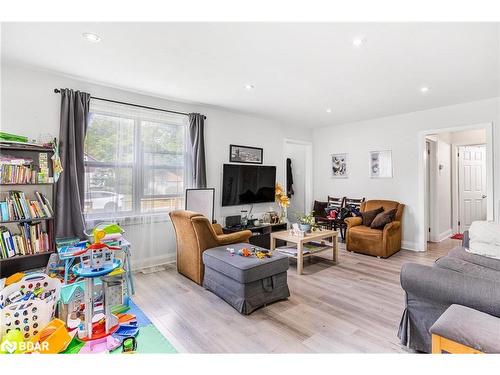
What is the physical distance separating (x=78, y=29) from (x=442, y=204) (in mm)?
6606

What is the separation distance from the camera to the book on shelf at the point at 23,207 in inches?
98.7

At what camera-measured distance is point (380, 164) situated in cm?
515

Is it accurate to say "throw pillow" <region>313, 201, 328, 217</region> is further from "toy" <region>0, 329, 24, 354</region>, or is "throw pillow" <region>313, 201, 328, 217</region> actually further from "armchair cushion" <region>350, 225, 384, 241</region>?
"toy" <region>0, 329, 24, 354</region>

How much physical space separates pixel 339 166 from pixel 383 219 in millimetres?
1828

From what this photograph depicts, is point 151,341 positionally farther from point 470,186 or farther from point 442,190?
point 470,186

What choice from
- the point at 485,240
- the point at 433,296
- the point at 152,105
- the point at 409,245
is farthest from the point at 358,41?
the point at 409,245

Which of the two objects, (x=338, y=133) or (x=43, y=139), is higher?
(x=338, y=133)

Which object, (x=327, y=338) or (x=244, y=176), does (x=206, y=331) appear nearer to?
(x=327, y=338)

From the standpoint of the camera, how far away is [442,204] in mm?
5473

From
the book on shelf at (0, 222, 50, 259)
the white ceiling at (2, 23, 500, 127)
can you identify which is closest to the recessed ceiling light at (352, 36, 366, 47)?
the white ceiling at (2, 23, 500, 127)

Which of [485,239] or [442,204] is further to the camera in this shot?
[442,204]
